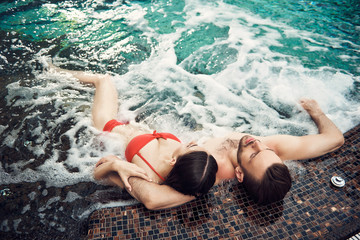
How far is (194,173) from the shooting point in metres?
2.41

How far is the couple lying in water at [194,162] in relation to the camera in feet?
8.30

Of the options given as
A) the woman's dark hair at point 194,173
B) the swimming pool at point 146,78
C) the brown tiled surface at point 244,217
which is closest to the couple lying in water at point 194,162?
the woman's dark hair at point 194,173

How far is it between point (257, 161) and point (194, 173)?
0.85m

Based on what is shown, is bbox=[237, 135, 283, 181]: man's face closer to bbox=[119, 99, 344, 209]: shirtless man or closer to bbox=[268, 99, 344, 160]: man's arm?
bbox=[119, 99, 344, 209]: shirtless man

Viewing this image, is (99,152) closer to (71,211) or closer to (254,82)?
(71,211)

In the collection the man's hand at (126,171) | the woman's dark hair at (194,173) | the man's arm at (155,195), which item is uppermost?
the woman's dark hair at (194,173)

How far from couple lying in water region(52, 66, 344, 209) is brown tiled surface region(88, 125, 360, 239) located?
166 millimetres

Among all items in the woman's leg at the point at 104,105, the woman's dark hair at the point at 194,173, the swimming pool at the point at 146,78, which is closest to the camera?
the woman's dark hair at the point at 194,173

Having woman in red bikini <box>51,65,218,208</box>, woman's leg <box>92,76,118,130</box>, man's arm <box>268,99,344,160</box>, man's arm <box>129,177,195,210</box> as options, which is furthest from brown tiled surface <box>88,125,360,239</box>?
woman's leg <box>92,76,118,130</box>

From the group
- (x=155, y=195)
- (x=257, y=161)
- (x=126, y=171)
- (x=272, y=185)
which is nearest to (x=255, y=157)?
(x=257, y=161)

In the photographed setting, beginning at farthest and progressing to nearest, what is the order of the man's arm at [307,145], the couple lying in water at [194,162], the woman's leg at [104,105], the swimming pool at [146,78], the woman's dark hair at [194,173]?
the woman's leg at [104,105], the man's arm at [307,145], the swimming pool at [146,78], the couple lying in water at [194,162], the woman's dark hair at [194,173]

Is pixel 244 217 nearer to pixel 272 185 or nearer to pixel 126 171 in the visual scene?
pixel 272 185

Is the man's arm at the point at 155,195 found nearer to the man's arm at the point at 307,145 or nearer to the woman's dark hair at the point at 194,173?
the woman's dark hair at the point at 194,173

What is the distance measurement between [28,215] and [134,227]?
4.14 ft
